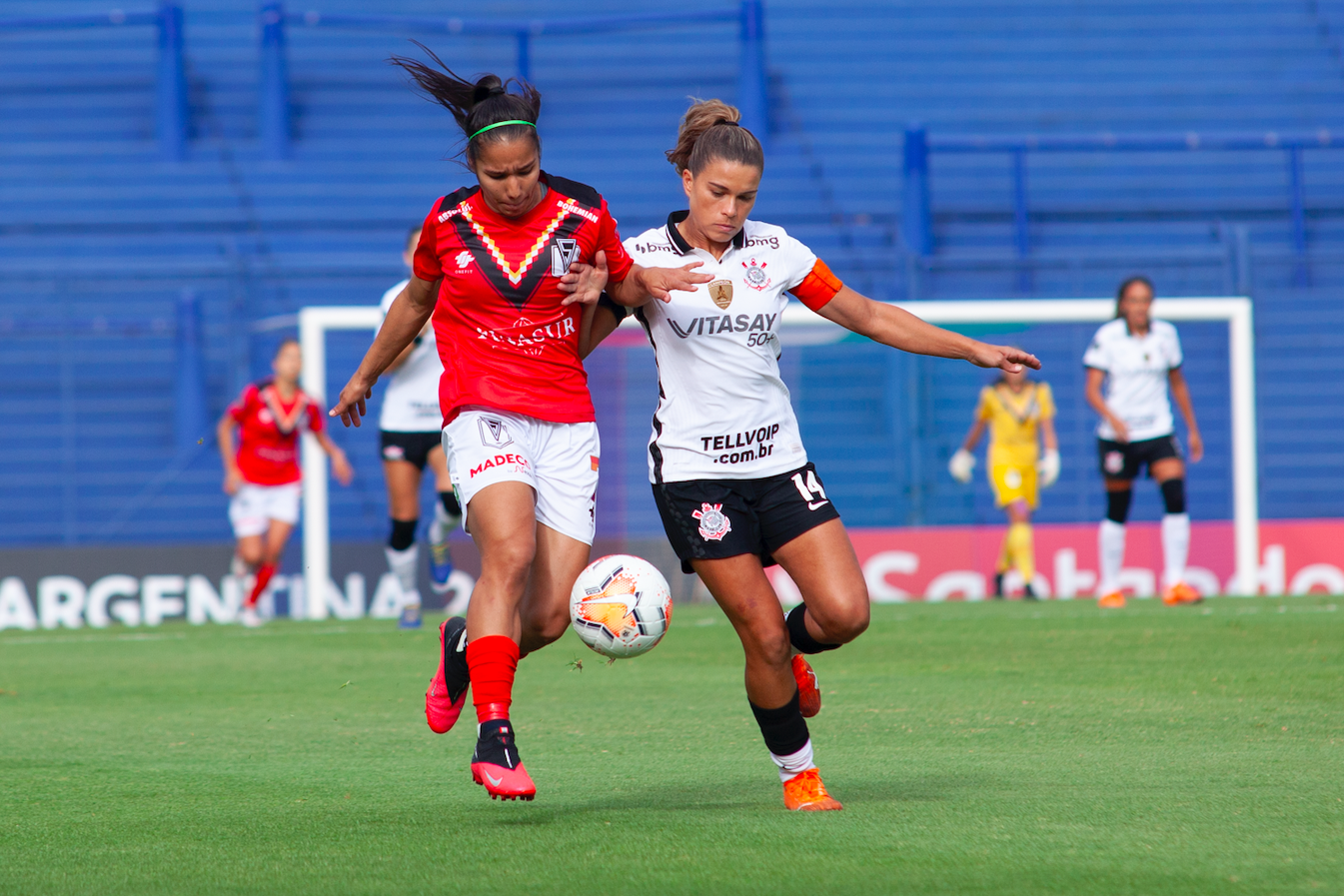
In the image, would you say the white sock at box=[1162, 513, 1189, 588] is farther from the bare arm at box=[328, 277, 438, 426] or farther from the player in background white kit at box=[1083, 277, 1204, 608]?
the bare arm at box=[328, 277, 438, 426]

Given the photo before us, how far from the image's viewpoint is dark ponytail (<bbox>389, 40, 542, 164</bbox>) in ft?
14.2

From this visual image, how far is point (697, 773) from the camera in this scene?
5039 millimetres

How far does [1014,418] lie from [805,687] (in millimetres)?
8446

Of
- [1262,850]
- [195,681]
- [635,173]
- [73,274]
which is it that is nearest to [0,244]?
[73,274]

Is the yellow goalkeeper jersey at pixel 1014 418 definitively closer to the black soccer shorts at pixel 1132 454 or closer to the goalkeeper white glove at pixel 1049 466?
the goalkeeper white glove at pixel 1049 466

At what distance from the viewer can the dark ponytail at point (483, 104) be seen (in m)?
4.32

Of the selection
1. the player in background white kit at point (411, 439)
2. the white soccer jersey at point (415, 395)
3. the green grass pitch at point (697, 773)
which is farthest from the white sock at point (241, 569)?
the green grass pitch at point (697, 773)

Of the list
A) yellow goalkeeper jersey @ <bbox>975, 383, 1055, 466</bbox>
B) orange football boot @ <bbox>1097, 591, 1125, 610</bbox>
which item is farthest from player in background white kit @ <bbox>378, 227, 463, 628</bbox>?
yellow goalkeeper jersey @ <bbox>975, 383, 1055, 466</bbox>

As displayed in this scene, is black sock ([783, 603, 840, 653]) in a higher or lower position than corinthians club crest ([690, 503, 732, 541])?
lower

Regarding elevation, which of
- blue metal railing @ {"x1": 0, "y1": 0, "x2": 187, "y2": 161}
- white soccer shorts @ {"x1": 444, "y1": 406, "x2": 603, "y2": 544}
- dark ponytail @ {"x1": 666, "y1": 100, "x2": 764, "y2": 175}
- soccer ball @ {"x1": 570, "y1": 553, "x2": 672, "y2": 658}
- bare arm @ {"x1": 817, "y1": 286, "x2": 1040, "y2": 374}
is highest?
blue metal railing @ {"x1": 0, "y1": 0, "x2": 187, "y2": 161}

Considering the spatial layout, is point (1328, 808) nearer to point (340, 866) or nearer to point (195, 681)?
point (340, 866)

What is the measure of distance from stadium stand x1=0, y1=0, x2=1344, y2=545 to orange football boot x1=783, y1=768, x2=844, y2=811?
8.81 metres

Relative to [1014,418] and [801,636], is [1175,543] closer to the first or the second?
[1014,418]

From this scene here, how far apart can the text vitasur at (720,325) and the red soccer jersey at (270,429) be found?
7.88 m
